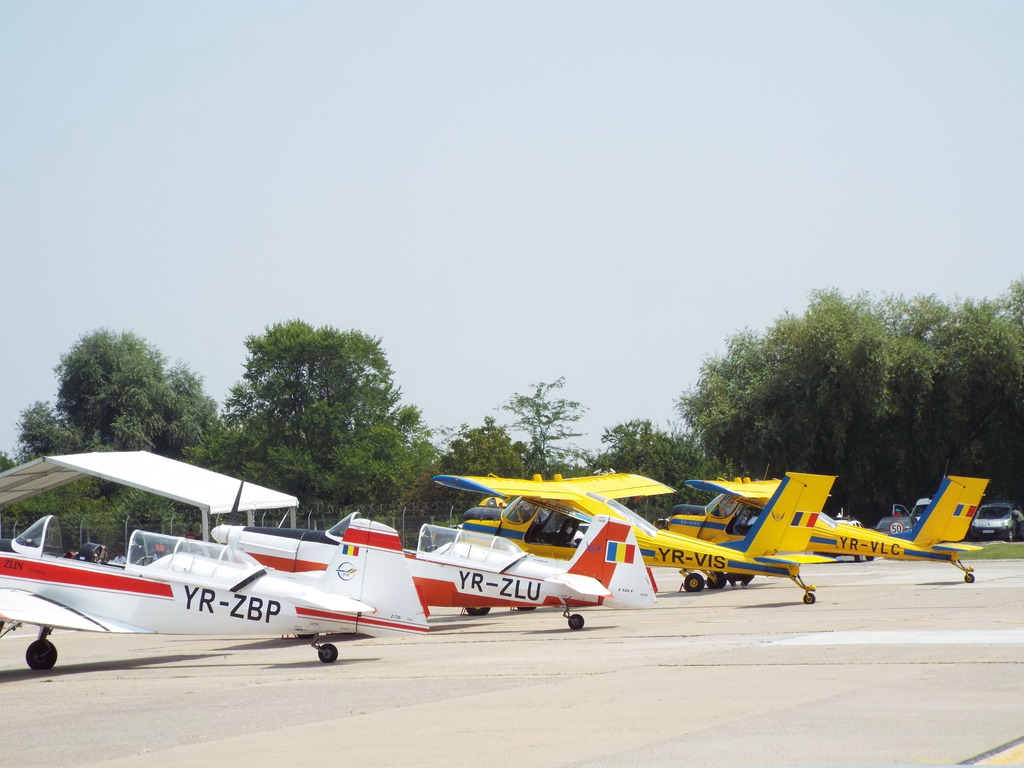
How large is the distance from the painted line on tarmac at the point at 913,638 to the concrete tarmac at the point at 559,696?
0.12 ft

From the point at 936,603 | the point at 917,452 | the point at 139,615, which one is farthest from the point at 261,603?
the point at 917,452

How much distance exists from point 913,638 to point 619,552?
14.8ft

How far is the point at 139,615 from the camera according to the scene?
13812 mm

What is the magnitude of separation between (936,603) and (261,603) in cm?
1139

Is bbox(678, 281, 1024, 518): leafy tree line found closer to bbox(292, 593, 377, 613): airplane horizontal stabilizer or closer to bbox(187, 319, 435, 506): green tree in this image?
bbox(187, 319, 435, 506): green tree

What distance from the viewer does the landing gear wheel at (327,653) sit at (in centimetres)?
1317

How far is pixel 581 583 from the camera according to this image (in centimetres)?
1638

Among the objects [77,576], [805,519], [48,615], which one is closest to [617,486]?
[805,519]

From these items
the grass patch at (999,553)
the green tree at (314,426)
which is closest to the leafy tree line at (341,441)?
the green tree at (314,426)

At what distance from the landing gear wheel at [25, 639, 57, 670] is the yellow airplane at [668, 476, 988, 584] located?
1291 cm

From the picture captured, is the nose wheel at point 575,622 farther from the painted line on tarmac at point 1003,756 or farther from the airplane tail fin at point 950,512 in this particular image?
the airplane tail fin at point 950,512

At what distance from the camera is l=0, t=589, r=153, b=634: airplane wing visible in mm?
13219

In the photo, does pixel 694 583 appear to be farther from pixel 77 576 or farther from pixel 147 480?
pixel 147 480

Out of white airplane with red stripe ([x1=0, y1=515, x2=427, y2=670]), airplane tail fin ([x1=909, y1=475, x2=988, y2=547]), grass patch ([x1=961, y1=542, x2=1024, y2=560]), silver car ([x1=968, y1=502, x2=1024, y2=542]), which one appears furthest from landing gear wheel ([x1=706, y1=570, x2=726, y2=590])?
silver car ([x1=968, y1=502, x2=1024, y2=542])
